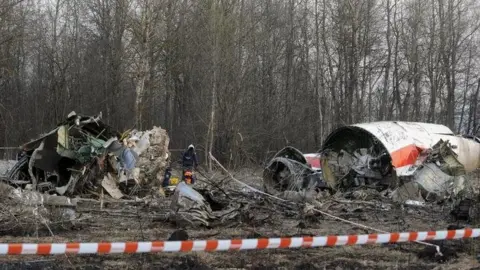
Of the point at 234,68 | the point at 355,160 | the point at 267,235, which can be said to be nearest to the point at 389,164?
the point at 355,160

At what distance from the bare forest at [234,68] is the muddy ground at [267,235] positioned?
1599 cm

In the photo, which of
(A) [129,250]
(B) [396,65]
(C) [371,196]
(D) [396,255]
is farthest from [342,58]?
(A) [129,250]

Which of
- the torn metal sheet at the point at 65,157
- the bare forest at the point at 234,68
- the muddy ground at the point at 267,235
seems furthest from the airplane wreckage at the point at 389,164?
the bare forest at the point at 234,68

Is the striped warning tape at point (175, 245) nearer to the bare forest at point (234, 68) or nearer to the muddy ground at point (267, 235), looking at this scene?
the muddy ground at point (267, 235)

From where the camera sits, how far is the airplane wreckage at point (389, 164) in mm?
12734

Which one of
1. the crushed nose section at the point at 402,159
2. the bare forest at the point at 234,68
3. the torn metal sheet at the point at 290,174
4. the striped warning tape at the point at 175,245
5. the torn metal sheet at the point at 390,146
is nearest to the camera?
the striped warning tape at the point at 175,245

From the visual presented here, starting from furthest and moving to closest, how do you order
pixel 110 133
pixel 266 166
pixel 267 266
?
1. pixel 266 166
2. pixel 110 133
3. pixel 267 266

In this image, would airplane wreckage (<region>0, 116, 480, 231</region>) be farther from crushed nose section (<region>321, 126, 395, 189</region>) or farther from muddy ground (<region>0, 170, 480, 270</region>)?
muddy ground (<region>0, 170, 480, 270</region>)

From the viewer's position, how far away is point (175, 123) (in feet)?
111

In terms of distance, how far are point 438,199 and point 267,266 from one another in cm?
763

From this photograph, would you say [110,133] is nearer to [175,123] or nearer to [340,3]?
[175,123]

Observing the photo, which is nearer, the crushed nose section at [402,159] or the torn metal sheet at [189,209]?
the torn metal sheet at [189,209]

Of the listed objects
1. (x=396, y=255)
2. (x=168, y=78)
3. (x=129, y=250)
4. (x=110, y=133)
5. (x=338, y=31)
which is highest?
(x=338, y=31)

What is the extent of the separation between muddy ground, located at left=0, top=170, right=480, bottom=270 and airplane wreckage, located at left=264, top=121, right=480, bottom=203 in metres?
1.21
